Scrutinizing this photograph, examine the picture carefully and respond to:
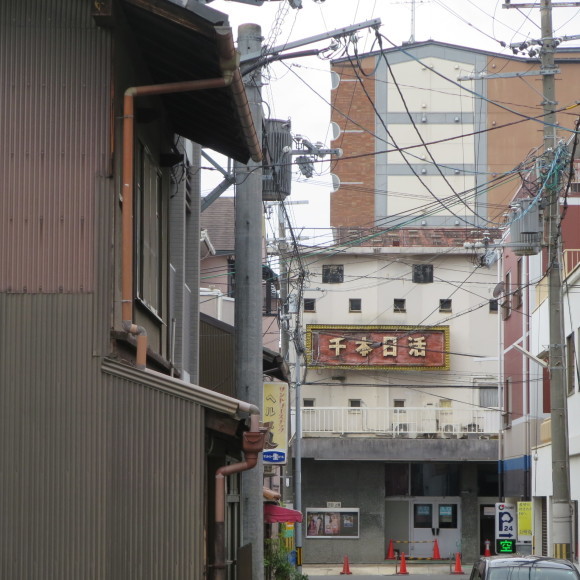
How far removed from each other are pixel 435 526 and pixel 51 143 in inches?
1711

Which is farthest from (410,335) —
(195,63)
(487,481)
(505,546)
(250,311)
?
(195,63)

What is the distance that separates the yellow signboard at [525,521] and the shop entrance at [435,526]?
21779mm

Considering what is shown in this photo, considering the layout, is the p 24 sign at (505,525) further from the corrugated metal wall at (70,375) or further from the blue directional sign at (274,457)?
the corrugated metal wall at (70,375)

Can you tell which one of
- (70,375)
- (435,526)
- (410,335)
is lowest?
(435,526)

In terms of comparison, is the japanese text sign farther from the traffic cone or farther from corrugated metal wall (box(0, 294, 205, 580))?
corrugated metal wall (box(0, 294, 205, 580))

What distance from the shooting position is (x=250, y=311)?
14320 millimetres

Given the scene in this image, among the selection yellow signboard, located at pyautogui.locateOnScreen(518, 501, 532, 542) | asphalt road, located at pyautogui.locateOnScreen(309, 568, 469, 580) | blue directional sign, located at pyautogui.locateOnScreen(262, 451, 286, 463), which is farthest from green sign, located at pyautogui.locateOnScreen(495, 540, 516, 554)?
asphalt road, located at pyautogui.locateOnScreen(309, 568, 469, 580)

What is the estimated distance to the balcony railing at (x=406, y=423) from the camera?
4881 centimetres

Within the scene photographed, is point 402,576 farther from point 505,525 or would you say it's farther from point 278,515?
point 278,515

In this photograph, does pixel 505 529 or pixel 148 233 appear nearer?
pixel 148 233

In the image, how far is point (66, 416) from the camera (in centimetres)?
927

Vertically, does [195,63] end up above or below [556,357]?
above

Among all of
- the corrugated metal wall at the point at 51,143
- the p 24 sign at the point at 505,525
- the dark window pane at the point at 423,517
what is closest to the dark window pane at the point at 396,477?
the dark window pane at the point at 423,517

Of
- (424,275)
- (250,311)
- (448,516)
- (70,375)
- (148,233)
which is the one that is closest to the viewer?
(70,375)
